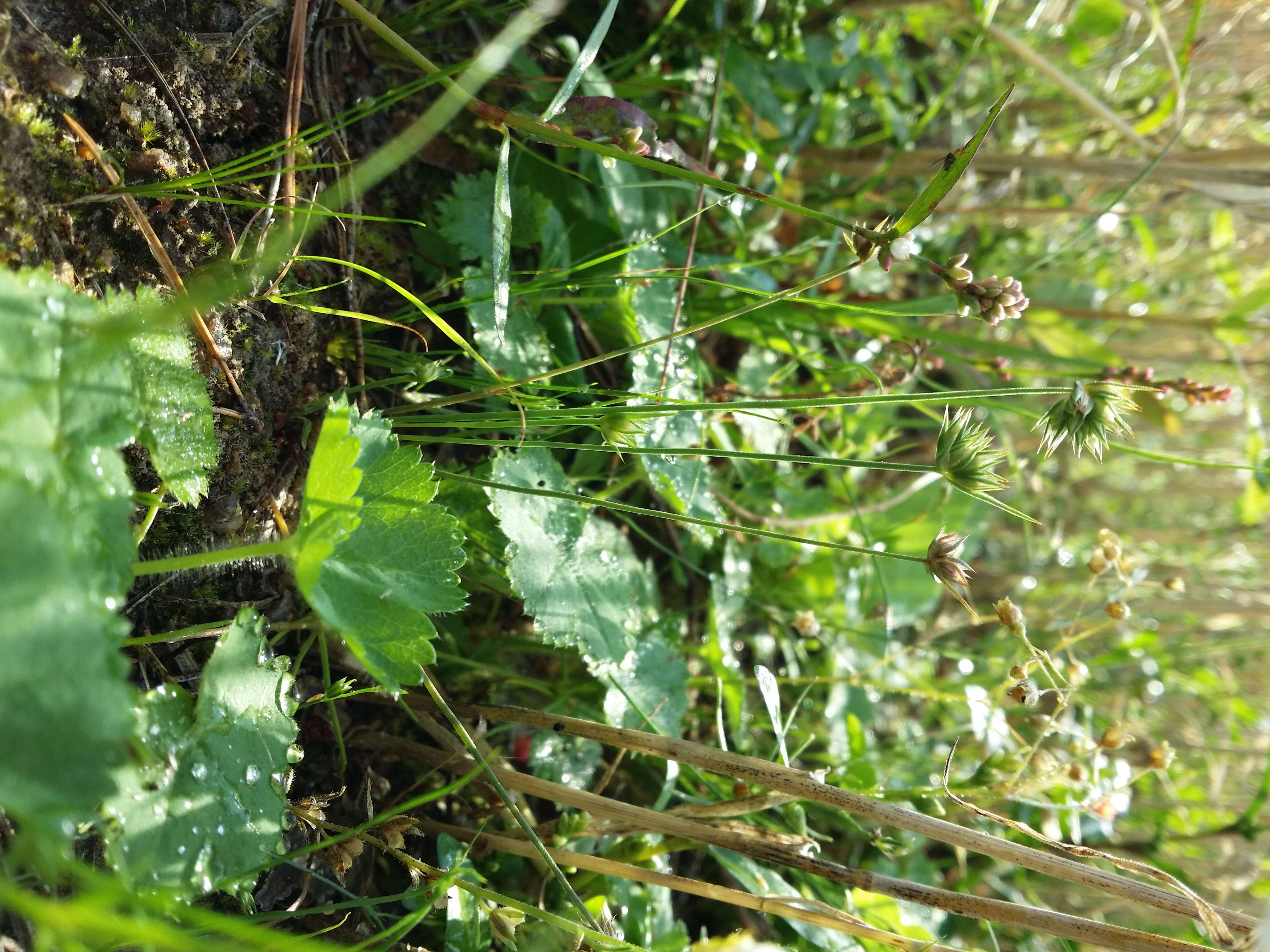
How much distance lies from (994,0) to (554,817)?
5.31 ft

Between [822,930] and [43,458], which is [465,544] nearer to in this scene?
[43,458]

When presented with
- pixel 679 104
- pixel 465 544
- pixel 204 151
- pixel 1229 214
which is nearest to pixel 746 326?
pixel 679 104

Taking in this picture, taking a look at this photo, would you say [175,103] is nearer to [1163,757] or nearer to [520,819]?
[520,819]

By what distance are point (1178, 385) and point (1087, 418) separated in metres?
0.55

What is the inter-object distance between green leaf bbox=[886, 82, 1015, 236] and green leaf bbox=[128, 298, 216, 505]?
75cm

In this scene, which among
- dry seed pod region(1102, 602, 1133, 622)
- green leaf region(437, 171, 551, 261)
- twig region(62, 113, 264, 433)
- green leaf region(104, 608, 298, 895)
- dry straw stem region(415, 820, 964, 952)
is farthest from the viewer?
dry seed pod region(1102, 602, 1133, 622)

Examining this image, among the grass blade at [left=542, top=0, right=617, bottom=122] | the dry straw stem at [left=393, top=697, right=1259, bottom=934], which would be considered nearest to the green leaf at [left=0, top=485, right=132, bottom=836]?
the dry straw stem at [left=393, top=697, right=1259, bottom=934]

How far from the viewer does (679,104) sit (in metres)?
1.59

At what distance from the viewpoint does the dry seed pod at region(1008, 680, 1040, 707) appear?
111cm

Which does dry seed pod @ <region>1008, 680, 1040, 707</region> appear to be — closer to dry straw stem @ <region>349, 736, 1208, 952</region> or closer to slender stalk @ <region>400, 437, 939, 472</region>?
dry straw stem @ <region>349, 736, 1208, 952</region>

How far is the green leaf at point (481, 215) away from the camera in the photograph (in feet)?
3.95

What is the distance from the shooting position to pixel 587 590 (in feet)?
4.02

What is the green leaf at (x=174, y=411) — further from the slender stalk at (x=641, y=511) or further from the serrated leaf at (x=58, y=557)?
the slender stalk at (x=641, y=511)

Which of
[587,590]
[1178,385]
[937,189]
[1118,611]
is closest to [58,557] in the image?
[587,590]
